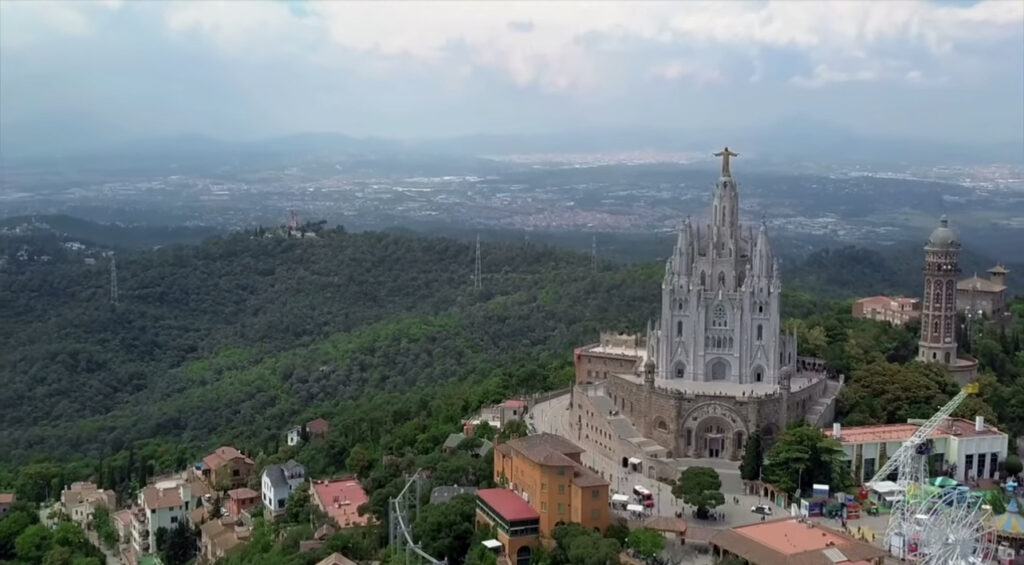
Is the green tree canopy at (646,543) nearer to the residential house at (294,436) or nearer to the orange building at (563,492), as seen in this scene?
the orange building at (563,492)

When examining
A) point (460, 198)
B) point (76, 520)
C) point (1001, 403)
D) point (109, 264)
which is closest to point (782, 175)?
point (460, 198)

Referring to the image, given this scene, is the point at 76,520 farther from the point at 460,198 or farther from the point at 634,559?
the point at 460,198

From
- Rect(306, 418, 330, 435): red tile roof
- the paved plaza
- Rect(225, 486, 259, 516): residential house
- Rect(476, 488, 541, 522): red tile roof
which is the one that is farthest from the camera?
Rect(306, 418, 330, 435): red tile roof

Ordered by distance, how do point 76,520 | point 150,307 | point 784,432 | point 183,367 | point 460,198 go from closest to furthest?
point 784,432 → point 76,520 → point 183,367 → point 150,307 → point 460,198

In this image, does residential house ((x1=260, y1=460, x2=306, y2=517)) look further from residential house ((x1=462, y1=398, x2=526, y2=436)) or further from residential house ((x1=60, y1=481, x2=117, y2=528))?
residential house ((x1=60, y1=481, x2=117, y2=528))

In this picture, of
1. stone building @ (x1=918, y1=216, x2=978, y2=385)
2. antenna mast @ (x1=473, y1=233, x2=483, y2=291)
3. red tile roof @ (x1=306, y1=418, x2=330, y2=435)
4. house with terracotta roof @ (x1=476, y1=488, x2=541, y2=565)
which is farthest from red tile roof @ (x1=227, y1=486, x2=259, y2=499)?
antenna mast @ (x1=473, y1=233, x2=483, y2=291)

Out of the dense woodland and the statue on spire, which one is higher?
the statue on spire

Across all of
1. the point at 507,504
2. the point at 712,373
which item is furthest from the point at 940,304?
the point at 507,504

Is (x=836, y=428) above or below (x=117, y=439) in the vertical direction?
above
